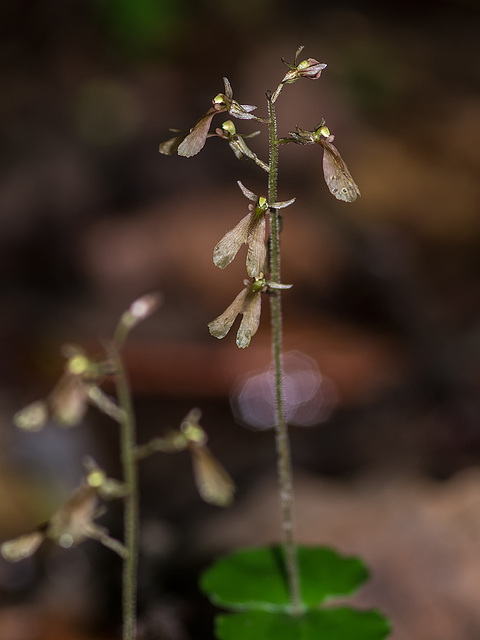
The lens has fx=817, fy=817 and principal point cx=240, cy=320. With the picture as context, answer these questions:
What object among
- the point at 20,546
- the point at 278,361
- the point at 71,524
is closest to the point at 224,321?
the point at 278,361

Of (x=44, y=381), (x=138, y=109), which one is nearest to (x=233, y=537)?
(x=44, y=381)

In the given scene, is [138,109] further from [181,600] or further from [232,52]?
[181,600]

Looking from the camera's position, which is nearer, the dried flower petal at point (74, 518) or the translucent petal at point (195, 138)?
the translucent petal at point (195, 138)

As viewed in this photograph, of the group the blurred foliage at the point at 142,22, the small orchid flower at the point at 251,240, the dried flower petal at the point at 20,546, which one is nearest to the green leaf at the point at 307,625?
the dried flower petal at the point at 20,546

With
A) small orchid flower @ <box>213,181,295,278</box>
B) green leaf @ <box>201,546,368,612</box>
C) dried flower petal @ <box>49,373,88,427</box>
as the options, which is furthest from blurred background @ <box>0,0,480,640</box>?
small orchid flower @ <box>213,181,295,278</box>

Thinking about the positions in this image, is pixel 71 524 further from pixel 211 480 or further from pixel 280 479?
pixel 280 479

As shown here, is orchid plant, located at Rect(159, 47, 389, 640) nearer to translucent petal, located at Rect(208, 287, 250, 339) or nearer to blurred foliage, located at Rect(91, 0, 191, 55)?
translucent petal, located at Rect(208, 287, 250, 339)

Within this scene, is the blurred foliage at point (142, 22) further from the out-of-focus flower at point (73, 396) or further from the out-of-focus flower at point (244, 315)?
the out-of-focus flower at point (244, 315)

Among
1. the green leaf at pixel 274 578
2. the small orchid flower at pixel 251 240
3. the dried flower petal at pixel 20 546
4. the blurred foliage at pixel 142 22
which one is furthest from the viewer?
the blurred foliage at pixel 142 22
